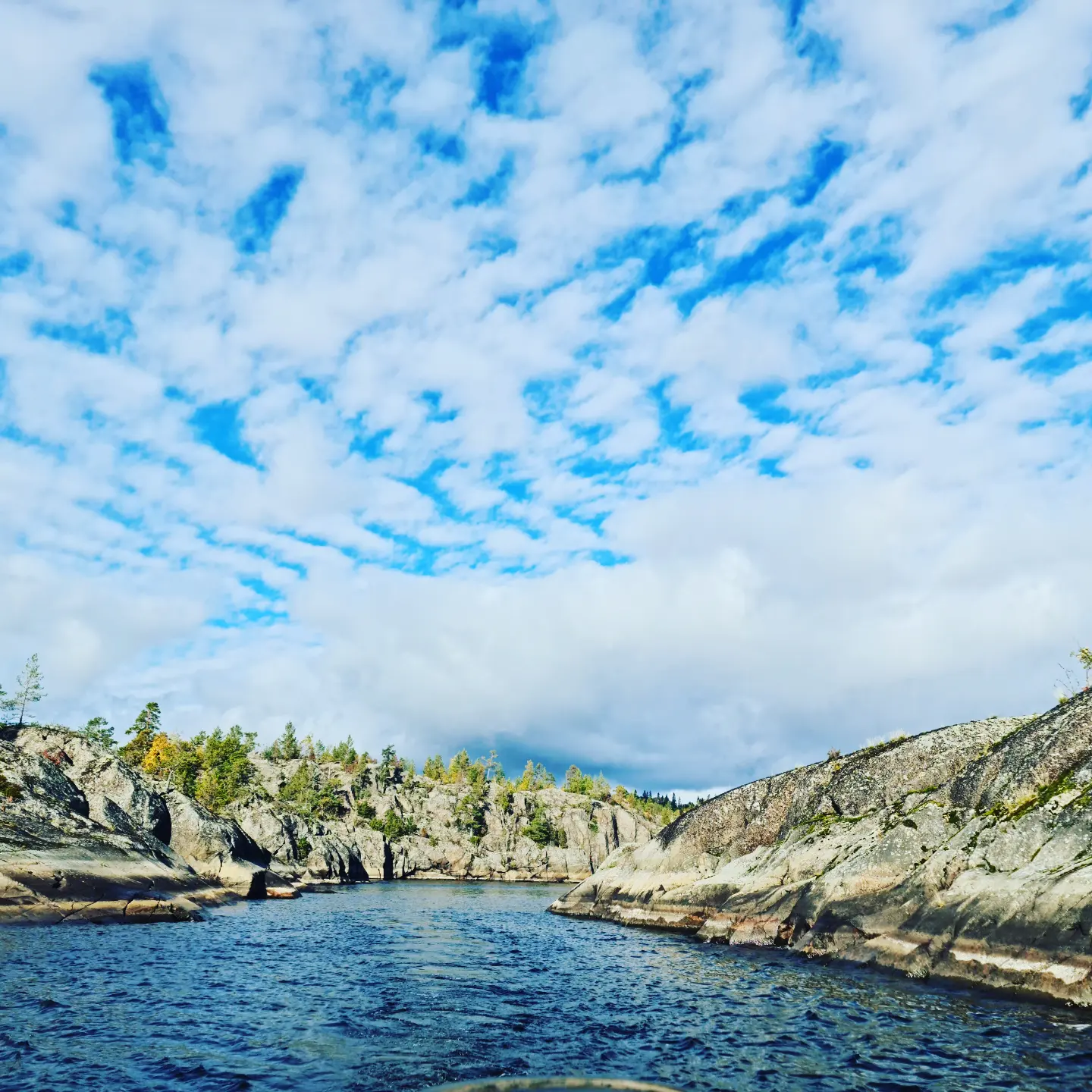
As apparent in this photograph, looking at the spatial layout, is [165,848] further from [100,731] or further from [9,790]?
[100,731]

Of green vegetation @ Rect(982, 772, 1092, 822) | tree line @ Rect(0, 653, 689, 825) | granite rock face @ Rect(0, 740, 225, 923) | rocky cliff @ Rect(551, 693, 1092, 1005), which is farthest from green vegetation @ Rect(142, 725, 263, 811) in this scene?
green vegetation @ Rect(982, 772, 1092, 822)

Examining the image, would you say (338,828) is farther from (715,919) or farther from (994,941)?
(994,941)

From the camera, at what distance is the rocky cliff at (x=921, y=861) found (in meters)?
22.0

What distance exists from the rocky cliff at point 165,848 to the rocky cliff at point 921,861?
37.2m

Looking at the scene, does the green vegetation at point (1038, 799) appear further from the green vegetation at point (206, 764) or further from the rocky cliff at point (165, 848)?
the green vegetation at point (206, 764)

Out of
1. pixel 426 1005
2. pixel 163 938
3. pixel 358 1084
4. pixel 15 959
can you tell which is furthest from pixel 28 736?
pixel 358 1084

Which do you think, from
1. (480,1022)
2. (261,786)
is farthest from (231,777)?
(480,1022)

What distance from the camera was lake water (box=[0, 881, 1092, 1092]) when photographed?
15125mm

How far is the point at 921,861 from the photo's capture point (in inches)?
1207

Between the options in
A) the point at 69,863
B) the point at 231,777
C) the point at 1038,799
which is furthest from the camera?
the point at 231,777

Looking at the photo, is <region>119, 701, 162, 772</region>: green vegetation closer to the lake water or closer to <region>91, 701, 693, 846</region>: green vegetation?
<region>91, 701, 693, 846</region>: green vegetation

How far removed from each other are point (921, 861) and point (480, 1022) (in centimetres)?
2152

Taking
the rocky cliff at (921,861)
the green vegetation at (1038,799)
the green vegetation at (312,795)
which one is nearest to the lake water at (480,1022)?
the rocky cliff at (921,861)

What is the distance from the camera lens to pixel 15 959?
1053 inches
